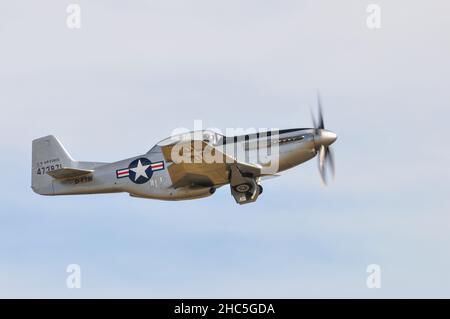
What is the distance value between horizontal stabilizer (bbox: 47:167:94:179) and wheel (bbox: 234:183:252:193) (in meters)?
4.59

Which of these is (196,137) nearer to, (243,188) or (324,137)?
(243,188)

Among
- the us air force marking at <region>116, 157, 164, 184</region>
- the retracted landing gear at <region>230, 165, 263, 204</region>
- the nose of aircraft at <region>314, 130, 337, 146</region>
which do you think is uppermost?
the nose of aircraft at <region>314, 130, 337, 146</region>

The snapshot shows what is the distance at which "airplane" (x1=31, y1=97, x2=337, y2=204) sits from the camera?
80.8 ft

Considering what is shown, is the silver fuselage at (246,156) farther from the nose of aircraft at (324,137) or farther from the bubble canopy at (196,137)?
the bubble canopy at (196,137)

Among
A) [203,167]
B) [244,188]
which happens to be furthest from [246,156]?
[203,167]

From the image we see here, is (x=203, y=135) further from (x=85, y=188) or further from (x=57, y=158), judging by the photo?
(x=57, y=158)

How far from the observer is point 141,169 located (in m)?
26.2

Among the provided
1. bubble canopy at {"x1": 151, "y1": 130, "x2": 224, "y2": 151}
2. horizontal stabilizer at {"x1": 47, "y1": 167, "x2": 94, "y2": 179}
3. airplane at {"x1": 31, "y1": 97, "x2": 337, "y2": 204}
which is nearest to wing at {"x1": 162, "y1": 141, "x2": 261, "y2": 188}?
airplane at {"x1": 31, "y1": 97, "x2": 337, "y2": 204}

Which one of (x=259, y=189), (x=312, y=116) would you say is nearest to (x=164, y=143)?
(x=259, y=189)

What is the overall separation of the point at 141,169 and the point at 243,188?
10.1 ft

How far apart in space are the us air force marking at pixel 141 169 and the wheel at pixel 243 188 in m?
2.29

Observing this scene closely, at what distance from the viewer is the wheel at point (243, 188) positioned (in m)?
Answer: 25.4

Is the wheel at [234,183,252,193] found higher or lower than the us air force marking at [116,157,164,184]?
lower

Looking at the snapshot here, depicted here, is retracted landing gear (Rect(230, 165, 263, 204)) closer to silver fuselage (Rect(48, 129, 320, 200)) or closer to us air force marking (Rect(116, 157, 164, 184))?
silver fuselage (Rect(48, 129, 320, 200))
